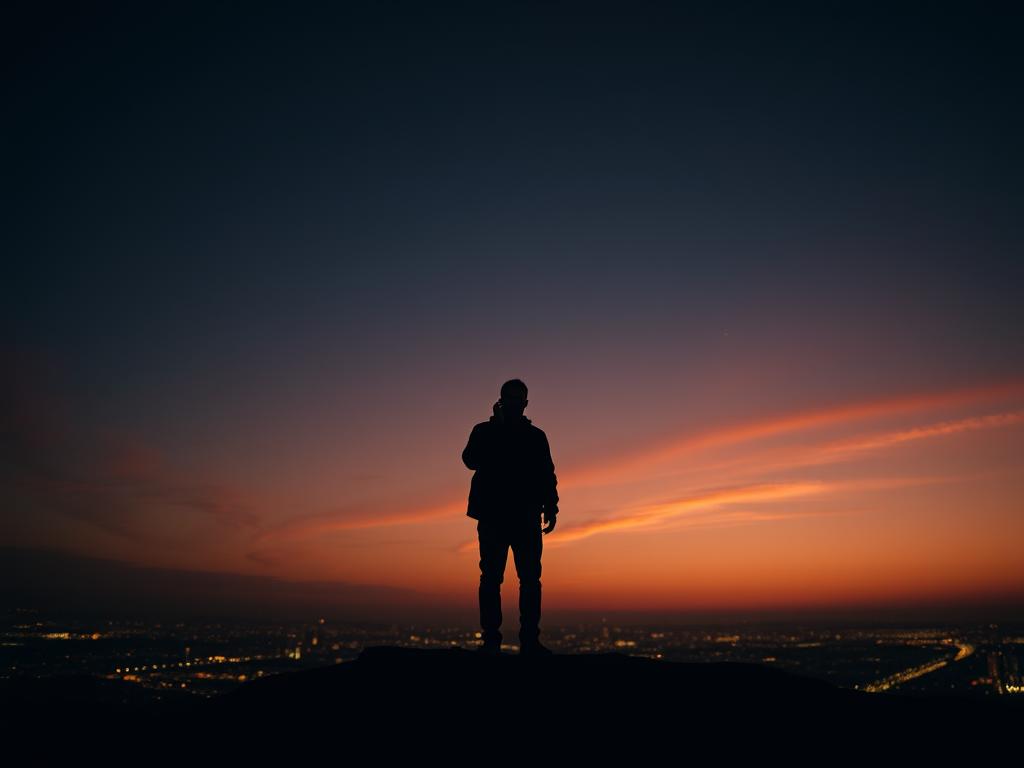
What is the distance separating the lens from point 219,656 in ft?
175

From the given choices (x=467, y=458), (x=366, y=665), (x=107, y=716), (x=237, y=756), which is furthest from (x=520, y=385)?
(x=107, y=716)

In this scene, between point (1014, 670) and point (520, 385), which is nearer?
point (520, 385)

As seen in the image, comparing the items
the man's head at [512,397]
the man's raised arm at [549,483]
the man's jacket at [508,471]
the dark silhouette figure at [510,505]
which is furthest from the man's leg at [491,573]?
the man's head at [512,397]

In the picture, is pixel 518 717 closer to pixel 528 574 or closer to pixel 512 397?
pixel 528 574

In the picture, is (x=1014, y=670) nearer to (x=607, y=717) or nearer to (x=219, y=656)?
(x=607, y=717)

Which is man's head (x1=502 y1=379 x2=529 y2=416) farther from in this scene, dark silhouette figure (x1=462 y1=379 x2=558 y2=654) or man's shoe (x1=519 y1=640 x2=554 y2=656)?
man's shoe (x1=519 y1=640 x2=554 y2=656)

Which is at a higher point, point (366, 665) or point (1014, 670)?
point (366, 665)

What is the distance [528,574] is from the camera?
820 centimetres

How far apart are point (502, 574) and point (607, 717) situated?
Answer: 9.22 ft

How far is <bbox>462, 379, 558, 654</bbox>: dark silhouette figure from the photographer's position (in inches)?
321

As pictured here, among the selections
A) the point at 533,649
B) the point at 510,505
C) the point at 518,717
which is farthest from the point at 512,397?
the point at 518,717

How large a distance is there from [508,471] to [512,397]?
951mm

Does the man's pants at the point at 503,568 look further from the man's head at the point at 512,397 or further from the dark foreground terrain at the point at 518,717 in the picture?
the man's head at the point at 512,397

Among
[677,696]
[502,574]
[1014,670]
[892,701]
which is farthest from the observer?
[1014,670]
